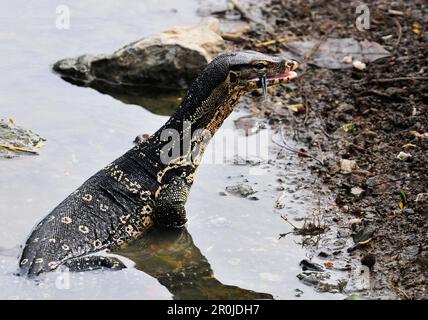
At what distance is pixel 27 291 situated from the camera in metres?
6.62

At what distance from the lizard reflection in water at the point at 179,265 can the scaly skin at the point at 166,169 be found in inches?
4.8

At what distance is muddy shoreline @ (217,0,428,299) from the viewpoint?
739cm

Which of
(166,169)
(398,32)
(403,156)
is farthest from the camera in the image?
(398,32)

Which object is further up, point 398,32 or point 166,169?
point 398,32

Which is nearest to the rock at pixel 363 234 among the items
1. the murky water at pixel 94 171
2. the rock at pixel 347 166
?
the murky water at pixel 94 171

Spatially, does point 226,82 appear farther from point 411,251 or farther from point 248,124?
point 248,124

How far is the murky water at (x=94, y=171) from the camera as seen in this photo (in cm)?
695

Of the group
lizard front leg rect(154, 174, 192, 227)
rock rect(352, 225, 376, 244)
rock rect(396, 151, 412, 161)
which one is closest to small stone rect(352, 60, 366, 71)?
rock rect(396, 151, 412, 161)

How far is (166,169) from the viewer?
25.8ft

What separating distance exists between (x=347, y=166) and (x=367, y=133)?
0.83m

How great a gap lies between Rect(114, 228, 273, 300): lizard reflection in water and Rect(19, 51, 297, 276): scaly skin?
0.12 meters

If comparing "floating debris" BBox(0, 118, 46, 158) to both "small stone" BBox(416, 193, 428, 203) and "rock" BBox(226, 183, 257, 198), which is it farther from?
"small stone" BBox(416, 193, 428, 203)

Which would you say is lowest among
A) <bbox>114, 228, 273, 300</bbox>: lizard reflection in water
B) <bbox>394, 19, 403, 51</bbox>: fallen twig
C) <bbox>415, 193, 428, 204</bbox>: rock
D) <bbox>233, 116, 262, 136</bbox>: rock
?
<bbox>114, 228, 273, 300</bbox>: lizard reflection in water

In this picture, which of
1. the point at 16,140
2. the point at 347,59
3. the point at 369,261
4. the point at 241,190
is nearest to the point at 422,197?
the point at 369,261
